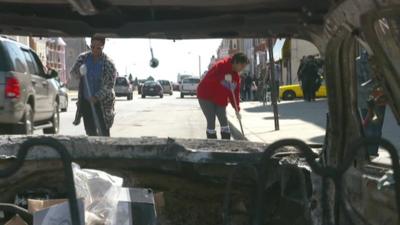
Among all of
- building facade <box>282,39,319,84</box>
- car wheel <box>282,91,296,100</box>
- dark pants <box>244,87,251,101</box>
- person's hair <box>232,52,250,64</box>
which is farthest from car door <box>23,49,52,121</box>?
building facade <box>282,39,319,84</box>

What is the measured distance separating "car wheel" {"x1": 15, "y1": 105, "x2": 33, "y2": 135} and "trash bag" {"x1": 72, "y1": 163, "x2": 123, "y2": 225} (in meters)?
8.08

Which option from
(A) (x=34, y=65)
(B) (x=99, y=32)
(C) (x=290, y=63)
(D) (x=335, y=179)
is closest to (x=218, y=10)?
(B) (x=99, y=32)

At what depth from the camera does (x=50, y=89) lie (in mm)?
13438

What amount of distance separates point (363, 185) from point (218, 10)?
1202mm

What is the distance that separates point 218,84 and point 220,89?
0.08 m

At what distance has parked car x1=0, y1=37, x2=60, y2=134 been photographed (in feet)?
34.9

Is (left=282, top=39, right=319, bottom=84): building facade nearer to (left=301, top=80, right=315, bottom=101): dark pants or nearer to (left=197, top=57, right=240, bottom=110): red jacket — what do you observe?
(left=301, top=80, right=315, bottom=101): dark pants

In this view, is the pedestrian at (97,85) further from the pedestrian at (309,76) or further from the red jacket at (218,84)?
the pedestrian at (309,76)

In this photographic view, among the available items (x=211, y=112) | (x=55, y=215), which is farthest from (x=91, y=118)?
(x=55, y=215)

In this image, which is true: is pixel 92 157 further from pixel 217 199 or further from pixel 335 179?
Answer: pixel 335 179

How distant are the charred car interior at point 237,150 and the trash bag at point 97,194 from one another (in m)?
0.19

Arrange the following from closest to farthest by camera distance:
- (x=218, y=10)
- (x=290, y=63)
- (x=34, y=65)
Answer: (x=218, y=10) < (x=34, y=65) < (x=290, y=63)

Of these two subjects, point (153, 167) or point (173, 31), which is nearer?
point (173, 31)

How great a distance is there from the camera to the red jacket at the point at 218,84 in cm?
916
